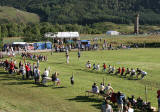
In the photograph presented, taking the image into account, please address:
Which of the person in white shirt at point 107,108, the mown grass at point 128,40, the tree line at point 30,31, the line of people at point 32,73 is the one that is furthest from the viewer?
the mown grass at point 128,40

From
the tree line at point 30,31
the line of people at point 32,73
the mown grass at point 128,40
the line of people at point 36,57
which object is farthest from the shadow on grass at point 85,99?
the mown grass at point 128,40

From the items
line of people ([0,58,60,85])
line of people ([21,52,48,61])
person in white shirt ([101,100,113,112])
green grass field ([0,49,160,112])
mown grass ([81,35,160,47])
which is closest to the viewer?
person in white shirt ([101,100,113,112])

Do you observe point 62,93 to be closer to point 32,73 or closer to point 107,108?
point 32,73

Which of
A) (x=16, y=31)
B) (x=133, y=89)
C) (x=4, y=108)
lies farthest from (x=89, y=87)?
(x=16, y=31)

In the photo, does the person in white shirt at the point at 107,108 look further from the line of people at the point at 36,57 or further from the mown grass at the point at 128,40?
the mown grass at the point at 128,40

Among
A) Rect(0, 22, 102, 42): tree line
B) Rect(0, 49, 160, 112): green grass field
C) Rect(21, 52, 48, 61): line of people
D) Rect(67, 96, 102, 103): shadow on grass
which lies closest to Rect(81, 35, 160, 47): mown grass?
Rect(0, 22, 102, 42): tree line

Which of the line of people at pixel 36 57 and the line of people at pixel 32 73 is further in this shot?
the line of people at pixel 36 57

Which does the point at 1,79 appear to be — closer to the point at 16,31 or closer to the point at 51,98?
the point at 51,98

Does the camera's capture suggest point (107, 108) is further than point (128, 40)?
No

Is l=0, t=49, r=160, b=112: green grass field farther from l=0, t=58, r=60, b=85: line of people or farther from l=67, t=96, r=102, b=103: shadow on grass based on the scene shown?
l=0, t=58, r=60, b=85: line of people

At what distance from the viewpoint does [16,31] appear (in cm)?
14088

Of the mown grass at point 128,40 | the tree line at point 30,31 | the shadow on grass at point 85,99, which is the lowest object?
the shadow on grass at point 85,99

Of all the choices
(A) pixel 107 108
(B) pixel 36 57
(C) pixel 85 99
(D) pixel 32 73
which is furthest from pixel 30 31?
(A) pixel 107 108

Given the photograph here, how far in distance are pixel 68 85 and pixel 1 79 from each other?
777cm
